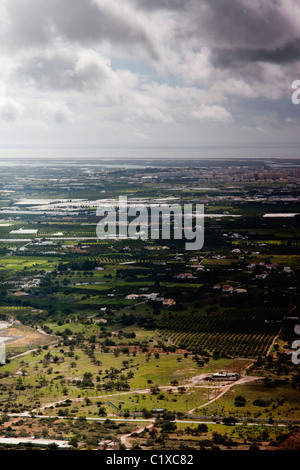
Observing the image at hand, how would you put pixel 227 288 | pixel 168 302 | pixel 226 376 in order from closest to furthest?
1. pixel 226 376
2. pixel 168 302
3. pixel 227 288

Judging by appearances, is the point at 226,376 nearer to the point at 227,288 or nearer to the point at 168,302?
the point at 168,302

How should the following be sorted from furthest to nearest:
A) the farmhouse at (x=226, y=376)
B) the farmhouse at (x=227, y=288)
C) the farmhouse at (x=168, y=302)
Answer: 1. the farmhouse at (x=227, y=288)
2. the farmhouse at (x=168, y=302)
3. the farmhouse at (x=226, y=376)

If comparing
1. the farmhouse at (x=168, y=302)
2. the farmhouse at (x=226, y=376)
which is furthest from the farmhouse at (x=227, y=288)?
the farmhouse at (x=226, y=376)

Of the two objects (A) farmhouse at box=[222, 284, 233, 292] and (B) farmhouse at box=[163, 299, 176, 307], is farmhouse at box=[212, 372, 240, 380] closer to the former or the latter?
(B) farmhouse at box=[163, 299, 176, 307]

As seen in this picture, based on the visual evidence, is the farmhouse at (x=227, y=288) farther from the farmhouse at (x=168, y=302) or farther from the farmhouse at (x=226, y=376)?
the farmhouse at (x=226, y=376)

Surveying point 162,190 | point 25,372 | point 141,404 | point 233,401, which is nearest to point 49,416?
point 141,404

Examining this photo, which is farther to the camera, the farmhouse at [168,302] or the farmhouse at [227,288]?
the farmhouse at [227,288]

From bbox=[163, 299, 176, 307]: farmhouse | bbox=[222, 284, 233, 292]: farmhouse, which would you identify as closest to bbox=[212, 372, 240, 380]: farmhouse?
bbox=[163, 299, 176, 307]: farmhouse

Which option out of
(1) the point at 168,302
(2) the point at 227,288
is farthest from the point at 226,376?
(2) the point at 227,288

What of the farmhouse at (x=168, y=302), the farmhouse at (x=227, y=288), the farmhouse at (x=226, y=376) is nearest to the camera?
the farmhouse at (x=226, y=376)

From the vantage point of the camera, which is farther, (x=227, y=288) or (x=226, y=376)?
(x=227, y=288)

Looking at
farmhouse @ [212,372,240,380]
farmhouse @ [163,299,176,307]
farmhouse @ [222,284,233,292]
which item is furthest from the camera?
farmhouse @ [222,284,233,292]
